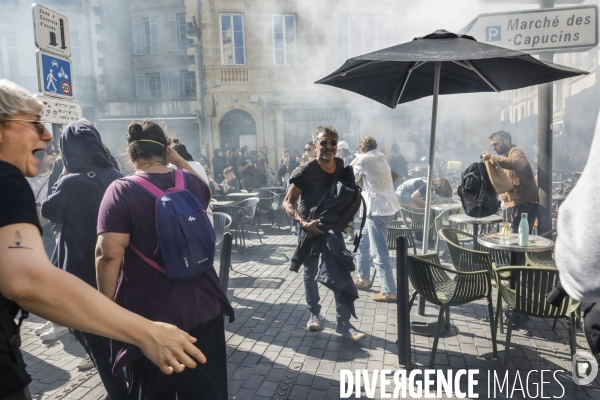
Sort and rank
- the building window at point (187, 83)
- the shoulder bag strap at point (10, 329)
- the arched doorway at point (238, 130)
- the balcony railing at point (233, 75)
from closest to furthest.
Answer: the shoulder bag strap at point (10, 329)
the balcony railing at point (233, 75)
the arched doorway at point (238, 130)
the building window at point (187, 83)

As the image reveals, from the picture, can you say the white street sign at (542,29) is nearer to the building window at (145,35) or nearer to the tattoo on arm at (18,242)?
the tattoo on arm at (18,242)

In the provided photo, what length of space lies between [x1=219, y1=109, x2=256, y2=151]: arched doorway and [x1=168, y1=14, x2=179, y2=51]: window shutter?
19.8 ft

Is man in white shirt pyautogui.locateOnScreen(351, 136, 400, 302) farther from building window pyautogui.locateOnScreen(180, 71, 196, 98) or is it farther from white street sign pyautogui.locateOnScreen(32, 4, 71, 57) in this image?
building window pyautogui.locateOnScreen(180, 71, 196, 98)

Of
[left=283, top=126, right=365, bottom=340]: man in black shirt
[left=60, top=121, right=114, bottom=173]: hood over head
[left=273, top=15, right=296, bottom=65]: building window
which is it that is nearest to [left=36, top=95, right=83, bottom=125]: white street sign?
[left=60, top=121, right=114, bottom=173]: hood over head

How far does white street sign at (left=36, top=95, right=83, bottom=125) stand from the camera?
447 centimetres

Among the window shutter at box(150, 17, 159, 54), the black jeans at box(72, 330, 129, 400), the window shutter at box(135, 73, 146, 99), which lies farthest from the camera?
the window shutter at box(135, 73, 146, 99)

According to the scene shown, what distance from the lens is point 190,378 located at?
209cm

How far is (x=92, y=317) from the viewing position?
1.15 metres

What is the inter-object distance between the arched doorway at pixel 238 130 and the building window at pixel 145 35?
679 cm

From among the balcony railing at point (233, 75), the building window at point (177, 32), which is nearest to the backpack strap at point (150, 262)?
the balcony railing at point (233, 75)

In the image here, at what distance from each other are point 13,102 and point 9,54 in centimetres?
2630

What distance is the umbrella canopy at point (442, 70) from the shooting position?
3.13 m

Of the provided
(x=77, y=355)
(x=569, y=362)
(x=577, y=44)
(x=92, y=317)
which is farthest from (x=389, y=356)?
(x=577, y=44)

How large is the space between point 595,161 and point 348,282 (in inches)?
115
